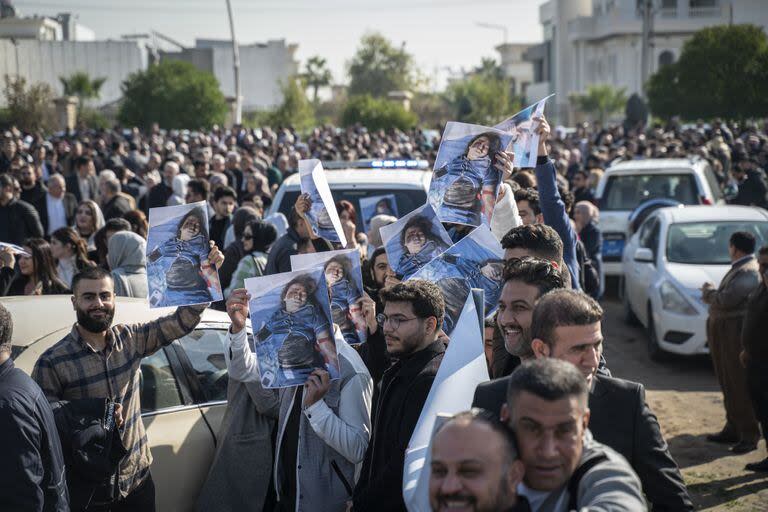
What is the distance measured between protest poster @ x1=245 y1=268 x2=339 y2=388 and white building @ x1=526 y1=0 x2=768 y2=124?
64269 mm

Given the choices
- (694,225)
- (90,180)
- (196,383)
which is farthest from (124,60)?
(196,383)

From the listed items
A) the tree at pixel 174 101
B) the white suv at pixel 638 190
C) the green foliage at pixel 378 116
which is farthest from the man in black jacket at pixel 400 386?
the tree at pixel 174 101

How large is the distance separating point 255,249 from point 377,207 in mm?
1308

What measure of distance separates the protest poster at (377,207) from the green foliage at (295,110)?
150 feet

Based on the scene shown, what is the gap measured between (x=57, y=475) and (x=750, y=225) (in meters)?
9.52

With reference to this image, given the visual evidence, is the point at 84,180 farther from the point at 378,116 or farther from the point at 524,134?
the point at 378,116

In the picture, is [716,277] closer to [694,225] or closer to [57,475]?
[694,225]

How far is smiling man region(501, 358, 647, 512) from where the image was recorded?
2732 mm

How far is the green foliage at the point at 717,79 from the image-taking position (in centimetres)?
3538

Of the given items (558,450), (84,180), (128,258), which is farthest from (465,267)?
(84,180)

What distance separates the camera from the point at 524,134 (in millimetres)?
5785

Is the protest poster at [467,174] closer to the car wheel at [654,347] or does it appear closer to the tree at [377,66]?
the car wheel at [654,347]

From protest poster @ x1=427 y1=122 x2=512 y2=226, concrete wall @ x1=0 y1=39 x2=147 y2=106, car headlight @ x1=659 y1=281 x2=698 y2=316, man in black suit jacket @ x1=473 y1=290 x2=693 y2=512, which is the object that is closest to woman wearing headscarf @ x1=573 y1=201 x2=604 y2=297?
car headlight @ x1=659 y1=281 x2=698 y2=316

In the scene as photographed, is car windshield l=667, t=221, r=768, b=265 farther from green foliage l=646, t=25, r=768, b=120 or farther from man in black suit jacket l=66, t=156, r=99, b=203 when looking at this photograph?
green foliage l=646, t=25, r=768, b=120
